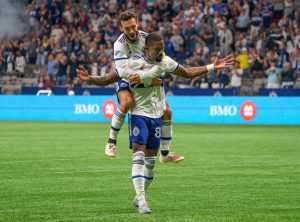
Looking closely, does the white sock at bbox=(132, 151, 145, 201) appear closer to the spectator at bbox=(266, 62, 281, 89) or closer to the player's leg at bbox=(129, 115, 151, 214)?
the player's leg at bbox=(129, 115, 151, 214)

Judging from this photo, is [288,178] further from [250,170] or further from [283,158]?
[283,158]

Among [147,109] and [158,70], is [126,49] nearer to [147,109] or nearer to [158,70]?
[158,70]

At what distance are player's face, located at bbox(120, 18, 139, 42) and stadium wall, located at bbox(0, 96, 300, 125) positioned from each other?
20608 mm

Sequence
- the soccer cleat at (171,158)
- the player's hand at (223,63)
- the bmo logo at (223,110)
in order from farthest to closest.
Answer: the bmo logo at (223,110)
the soccer cleat at (171,158)
the player's hand at (223,63)

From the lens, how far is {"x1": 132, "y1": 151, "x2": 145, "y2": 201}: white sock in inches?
425

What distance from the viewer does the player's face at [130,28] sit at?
11539mm

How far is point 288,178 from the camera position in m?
14.7

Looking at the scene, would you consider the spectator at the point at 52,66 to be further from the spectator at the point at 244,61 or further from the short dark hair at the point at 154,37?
the short dark hair at the point at 154,37

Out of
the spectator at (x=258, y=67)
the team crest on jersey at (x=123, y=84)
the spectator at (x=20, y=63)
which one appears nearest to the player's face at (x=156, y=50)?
the team crest on jersey at (x=123, y=84)

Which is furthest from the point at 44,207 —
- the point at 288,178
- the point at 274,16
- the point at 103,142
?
the point at 274,16

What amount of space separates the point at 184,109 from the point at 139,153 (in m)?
23.6

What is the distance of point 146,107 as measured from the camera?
36.9ft

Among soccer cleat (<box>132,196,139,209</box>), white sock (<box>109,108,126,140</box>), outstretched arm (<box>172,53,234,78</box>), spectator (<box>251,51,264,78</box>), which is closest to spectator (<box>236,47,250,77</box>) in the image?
spectator (<box>251,51,264,78</box>)

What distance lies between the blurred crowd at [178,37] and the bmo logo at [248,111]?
2377 mm
